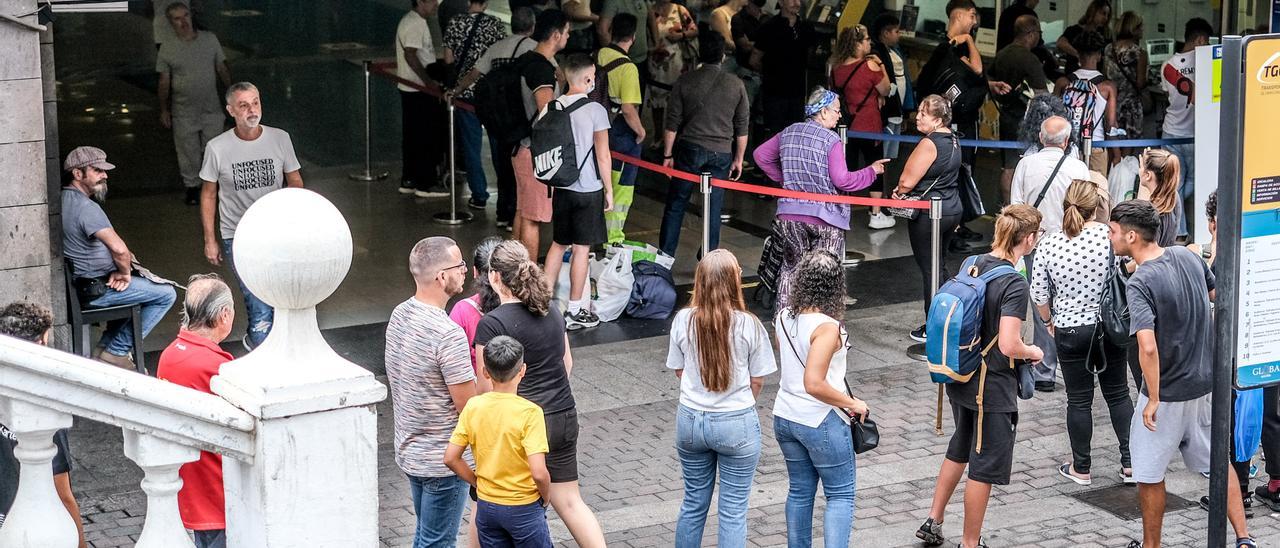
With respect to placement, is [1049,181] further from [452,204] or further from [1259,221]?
[452,204]

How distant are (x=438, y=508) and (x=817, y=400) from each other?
5.22ft

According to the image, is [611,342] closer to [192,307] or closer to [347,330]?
[347,330]

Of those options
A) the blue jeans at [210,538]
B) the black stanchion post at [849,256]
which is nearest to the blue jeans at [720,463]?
the blue jeans at [210,538]

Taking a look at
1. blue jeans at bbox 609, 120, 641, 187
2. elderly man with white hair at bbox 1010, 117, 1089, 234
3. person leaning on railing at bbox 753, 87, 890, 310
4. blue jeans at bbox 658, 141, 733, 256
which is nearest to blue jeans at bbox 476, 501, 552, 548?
person leaning on railing at bbox 753, 87, 890, 310

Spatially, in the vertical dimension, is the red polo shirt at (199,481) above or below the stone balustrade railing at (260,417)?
below

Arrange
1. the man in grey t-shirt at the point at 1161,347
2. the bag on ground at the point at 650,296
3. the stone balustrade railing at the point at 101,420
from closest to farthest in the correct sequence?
1. the stone balustrade railing at the point at 101,420
2. the man in grey t-shirt at the point at 1161,347
3. the bag on ground at the point at 650,296

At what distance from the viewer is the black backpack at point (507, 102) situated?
1147 cm

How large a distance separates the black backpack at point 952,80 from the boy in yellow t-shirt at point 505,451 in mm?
8429

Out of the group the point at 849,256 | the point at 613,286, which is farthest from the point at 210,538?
the point at 849,256

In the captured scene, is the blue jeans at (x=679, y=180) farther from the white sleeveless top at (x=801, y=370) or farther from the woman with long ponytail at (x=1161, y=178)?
the white sleeveless top at (x=801, y=370)

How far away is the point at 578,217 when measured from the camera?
10.7m

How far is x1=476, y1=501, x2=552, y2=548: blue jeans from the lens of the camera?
585cm

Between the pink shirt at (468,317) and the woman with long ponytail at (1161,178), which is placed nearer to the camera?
the pink shirt at (468,317)

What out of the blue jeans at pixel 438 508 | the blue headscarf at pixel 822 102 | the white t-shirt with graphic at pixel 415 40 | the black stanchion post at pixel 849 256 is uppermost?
the white t-shirt with graphic at pixel 415 40
